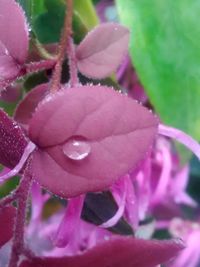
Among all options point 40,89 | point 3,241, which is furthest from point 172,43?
point 3,241

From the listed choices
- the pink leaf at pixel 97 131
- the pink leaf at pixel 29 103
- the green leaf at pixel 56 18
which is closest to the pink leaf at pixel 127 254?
the pink leaf at pixel 97 131

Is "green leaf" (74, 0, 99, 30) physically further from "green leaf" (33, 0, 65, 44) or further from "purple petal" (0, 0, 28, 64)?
"purple petal" (0, 0, 28, 64)

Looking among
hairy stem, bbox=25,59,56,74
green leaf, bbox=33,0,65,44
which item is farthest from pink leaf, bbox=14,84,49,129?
green leaf, bbox=33,0,65,44

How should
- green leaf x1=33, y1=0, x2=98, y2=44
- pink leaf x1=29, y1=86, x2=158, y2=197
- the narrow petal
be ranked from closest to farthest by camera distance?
1. pink leaf x1=29, y1=86, x2=158, y2=197
2. the narrow petal
3. green leaf x1=33, y1=0, x2=98, y2=44

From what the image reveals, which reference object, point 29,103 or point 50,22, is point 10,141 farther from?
point 50,22

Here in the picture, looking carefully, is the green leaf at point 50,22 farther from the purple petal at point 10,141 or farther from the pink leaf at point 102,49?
the purple petal at point 10,141

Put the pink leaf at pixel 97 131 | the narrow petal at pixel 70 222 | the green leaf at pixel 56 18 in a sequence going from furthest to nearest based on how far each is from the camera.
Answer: the green leaf at pixel 56 18 < the narrow petal at pixel 70 222 < the pink leaf at pixel 97 131
